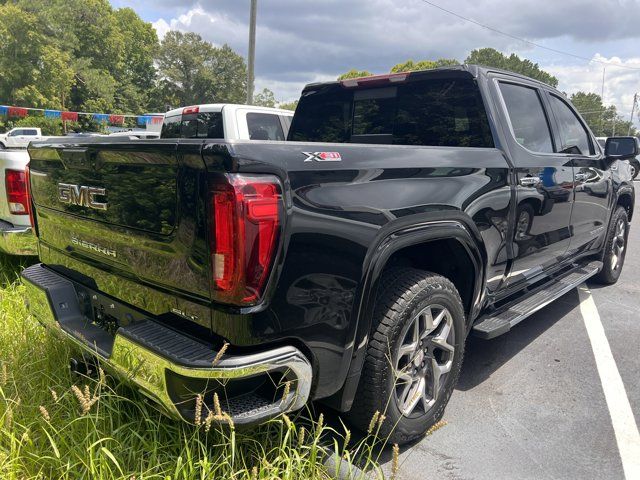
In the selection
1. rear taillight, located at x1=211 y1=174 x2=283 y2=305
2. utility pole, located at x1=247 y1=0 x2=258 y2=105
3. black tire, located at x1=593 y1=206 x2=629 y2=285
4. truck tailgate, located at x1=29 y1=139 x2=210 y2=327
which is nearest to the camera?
rear taillight, located at x1=211 y1=174 x2=283 y2=305

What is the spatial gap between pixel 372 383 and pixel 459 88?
2.06 meters

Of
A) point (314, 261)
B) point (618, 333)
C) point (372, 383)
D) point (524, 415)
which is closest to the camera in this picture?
point (314, 261)

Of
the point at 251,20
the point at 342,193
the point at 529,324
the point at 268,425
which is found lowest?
the point at 529,324

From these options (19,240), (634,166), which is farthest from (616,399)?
(19,240)

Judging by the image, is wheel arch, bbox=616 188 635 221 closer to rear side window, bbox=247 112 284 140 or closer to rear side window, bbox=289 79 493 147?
rear side window, bbox=289 79 493 147

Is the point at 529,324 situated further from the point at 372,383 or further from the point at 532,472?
the point at 372,383

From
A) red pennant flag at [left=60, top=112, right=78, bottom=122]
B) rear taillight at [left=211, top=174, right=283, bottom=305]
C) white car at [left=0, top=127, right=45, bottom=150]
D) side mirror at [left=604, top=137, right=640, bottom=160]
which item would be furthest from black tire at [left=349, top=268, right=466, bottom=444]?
red pennant flag at [left=60, top=112, right=78, bottom=122]

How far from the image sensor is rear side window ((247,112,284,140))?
749 cm

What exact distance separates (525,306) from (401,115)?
1.60 m

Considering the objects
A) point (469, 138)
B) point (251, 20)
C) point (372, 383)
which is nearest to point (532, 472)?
point (372, 383)

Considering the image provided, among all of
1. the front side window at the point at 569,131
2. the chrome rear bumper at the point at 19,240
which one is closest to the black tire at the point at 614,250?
the front side window at the point at 569,131

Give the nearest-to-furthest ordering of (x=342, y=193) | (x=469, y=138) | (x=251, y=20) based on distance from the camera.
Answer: (x=342, y=193), (x=469, y=138), (x=251, y=20)

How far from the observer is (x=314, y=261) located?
190cm

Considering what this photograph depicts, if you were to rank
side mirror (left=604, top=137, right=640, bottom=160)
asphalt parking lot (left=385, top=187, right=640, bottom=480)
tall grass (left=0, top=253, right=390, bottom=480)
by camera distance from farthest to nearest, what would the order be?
1. side mirror (left=604, top=137, right=640, bottom=160)
2. asphalt parking lot (left=385, top=187, right=640, bottom=480)
3. tall grass (left=0, top=253, right=390, bottom=480)
